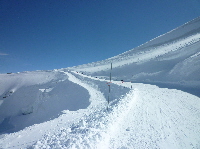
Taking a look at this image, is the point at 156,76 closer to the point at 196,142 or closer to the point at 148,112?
the point at 148,112

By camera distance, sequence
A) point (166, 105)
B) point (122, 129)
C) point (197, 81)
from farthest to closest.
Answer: point (197, 81) < point (166, 105) < point (122, 129)

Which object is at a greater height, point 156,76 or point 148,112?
point 156,76

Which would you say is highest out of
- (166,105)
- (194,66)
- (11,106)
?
(194,66)

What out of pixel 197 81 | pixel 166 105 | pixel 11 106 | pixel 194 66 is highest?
pixel 194 66

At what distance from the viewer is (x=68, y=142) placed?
514cm

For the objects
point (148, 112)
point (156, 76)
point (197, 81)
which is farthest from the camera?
point (156, 76)

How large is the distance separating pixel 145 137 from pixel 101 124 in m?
2.21

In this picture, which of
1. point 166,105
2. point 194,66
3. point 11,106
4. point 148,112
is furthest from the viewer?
point 11,106

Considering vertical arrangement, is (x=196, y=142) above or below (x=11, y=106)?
above

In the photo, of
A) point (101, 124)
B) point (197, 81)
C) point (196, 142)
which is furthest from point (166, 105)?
point (197, 81)

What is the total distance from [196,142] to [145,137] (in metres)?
2.11

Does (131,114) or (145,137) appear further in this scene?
(131,114)

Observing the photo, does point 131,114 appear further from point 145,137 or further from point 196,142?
point 196,142

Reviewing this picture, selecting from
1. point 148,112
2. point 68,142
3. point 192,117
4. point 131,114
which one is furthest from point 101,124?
point 192,117
